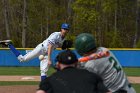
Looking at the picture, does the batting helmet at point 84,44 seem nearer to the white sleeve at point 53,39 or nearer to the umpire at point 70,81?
the umpire at point 70,81

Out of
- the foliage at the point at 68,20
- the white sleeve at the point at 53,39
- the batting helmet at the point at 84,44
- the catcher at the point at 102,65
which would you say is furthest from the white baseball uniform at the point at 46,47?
the foliage at the point at 68,20

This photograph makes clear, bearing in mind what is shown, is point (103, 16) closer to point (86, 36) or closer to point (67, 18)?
point (67, 18)

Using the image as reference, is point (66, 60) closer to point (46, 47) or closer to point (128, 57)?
point (46, 47)

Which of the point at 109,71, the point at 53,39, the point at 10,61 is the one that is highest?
the point at 109,71

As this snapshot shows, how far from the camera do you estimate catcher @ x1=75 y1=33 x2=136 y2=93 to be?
4539 mm

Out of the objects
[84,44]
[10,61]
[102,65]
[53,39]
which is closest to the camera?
[84,44]

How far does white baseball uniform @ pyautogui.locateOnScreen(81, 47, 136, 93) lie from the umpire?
432 mm

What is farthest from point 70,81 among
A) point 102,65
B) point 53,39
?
point 53,39

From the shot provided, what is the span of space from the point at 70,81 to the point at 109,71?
73 cm

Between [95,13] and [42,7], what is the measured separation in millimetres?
10660

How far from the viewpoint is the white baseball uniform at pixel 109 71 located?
463 centimetres

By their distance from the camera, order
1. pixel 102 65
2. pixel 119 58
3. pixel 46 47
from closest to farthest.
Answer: pixel 102 65
pixel 46 47
pixel 119 58

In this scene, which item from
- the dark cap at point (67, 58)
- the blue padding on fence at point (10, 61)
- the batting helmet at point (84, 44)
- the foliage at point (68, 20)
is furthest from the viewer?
the foliage at point (68, 20)

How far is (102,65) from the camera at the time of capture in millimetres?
4668
